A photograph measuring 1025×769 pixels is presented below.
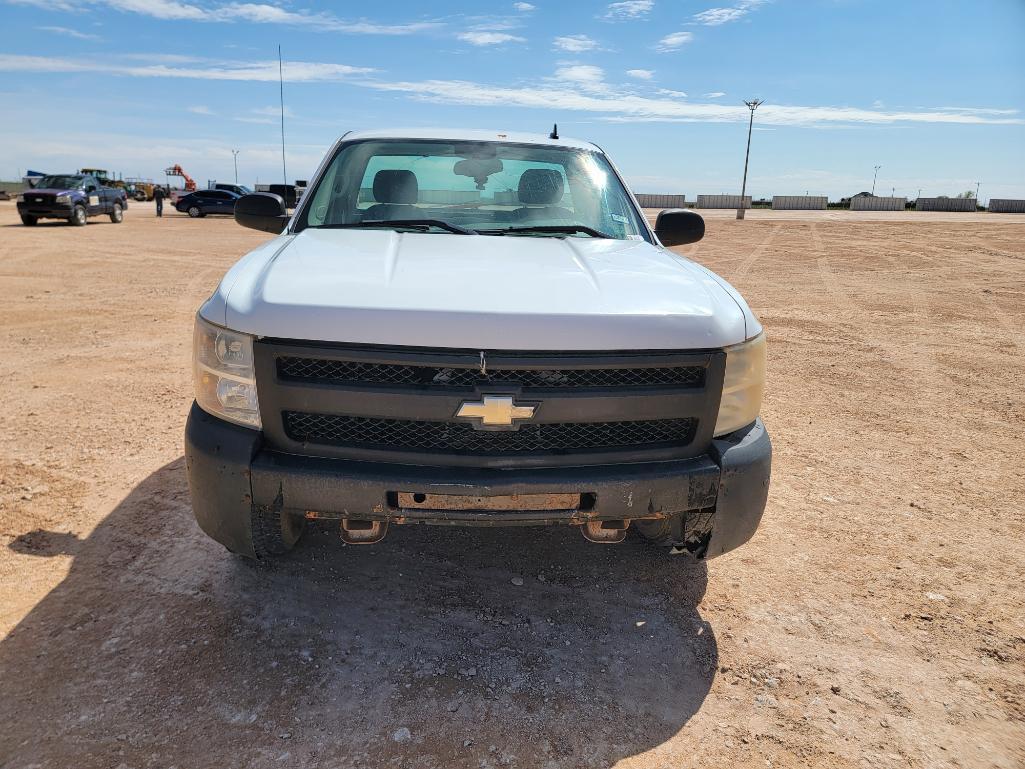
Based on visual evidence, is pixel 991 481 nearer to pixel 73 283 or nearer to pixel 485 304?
pixel 485 304

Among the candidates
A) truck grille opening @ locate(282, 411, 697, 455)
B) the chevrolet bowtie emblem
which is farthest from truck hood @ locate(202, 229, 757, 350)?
truck grille opening @ locate(282, 411, 697, 455)

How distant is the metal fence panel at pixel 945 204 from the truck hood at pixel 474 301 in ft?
254

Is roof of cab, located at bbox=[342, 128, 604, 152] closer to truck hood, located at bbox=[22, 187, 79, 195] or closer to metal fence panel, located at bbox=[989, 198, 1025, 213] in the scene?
truck hood, located at bbox=[22, 187, 79, 195]

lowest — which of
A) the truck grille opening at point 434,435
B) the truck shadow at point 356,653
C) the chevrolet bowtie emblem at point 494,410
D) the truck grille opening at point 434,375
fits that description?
the truck shadow at point 356,653

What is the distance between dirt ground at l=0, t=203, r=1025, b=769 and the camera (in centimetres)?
235

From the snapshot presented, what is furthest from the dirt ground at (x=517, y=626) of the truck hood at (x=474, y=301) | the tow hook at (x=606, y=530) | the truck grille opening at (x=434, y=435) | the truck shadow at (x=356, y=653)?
the truck hood at (x=474, y=301)

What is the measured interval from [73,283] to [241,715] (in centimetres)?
1114

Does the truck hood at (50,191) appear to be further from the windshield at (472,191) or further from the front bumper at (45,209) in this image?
the windshield at (472,191)

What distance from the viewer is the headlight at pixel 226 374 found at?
2.54m

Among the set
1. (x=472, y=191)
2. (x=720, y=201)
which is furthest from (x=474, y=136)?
(x=720, y=201)

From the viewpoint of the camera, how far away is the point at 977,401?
614 centimetres

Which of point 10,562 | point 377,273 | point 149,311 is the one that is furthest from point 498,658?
point 149,311

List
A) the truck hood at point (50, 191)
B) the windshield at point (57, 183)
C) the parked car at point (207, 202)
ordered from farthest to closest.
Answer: the parked car at point (207, 202), the windshield at point (57, 183), the truck hood at point (50, 191)

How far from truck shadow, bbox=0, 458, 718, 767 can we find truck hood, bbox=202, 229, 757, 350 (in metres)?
1.18
